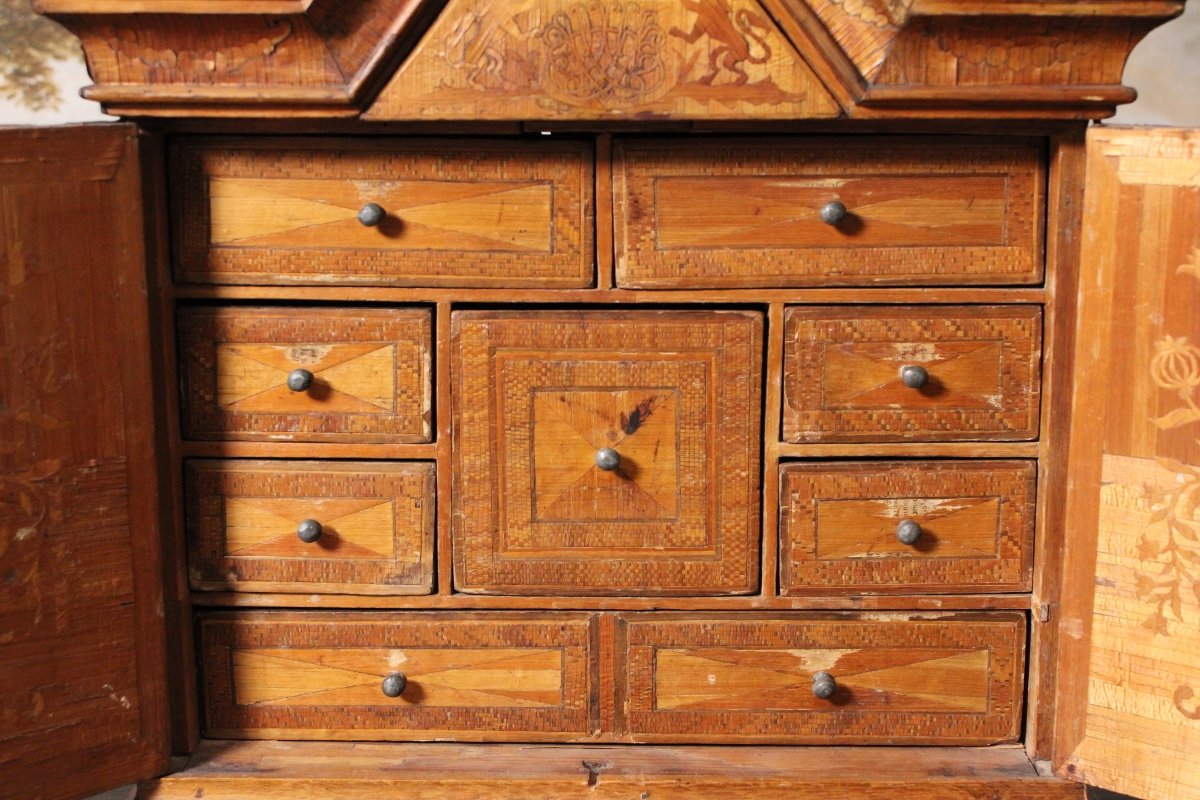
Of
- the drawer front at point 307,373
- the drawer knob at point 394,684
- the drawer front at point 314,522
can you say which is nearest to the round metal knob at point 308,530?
the drawer front at point 314,522

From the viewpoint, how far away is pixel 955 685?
5.77 ft

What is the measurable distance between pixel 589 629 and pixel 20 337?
3.22 ft

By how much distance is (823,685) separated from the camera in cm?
173

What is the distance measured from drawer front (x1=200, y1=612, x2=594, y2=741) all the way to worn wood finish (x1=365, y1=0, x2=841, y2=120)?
0.83 m

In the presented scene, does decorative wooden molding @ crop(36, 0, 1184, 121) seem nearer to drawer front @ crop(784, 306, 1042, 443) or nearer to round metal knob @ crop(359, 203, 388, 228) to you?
round metal knob @ crop(359, 203, 388, 228)

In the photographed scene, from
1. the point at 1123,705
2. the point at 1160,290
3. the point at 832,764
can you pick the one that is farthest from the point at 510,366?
the point at 1123,705

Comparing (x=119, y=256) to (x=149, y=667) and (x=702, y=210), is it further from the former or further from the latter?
(x=702, y=210)

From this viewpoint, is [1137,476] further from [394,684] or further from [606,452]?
[394,684]

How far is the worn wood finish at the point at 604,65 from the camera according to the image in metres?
1.52

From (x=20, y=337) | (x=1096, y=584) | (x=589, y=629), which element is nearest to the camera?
(x=20, y=337)

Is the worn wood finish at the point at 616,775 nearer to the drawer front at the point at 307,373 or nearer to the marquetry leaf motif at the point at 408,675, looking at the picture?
the marquetry leaf motif at the point at 408,675

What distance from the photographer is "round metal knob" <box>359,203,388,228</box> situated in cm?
163

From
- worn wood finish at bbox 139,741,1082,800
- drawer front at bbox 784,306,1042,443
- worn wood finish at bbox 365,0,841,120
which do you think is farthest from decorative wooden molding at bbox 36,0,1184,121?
worn wood finish at bbox 139,741,1082,800

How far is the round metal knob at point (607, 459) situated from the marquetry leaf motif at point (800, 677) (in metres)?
0.34
